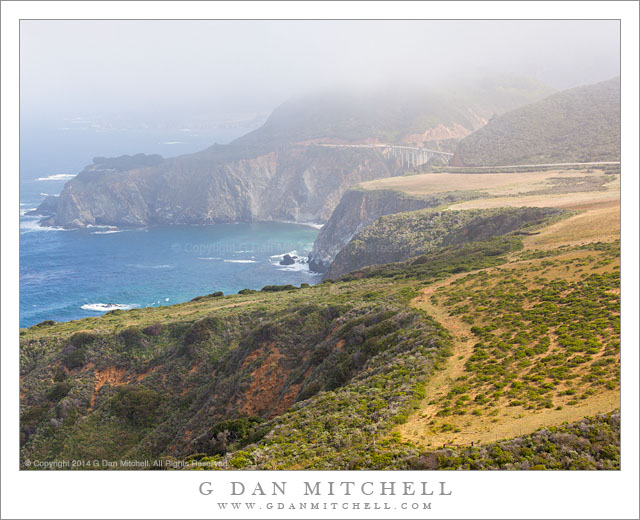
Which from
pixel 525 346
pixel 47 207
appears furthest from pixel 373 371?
pixel 47 207

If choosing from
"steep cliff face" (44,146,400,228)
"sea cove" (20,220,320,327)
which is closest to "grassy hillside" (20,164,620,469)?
"sea cove" (20,220,320,327)

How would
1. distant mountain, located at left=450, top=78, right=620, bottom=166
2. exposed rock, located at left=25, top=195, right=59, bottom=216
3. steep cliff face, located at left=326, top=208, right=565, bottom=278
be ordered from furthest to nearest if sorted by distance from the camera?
exposed rock, located at left=25, top=195, right=59, bottom=216, distant mountain, located at left=450, top=78, right=620, bottom=166, steep cliff face, located at left=326, top=208, right=565, bottom=278

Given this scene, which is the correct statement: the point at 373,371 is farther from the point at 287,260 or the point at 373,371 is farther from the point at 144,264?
the point at 144,264

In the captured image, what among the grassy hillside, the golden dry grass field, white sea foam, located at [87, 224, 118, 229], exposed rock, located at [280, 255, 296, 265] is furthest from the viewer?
white sea foam, located at [87, 224, 118, 229]

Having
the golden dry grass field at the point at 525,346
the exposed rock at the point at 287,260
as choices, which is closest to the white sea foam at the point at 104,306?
the exposed rock at the point at 287,260

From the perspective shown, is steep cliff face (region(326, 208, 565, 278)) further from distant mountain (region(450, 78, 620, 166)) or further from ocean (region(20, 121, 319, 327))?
distant mountain (region(450, 78, 620, 166))

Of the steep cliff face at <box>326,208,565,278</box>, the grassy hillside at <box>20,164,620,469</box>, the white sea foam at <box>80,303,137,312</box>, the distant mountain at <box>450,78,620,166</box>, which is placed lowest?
the white sea foam at <box>80,303,137,312</box>

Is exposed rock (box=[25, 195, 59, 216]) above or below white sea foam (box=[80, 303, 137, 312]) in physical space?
above
